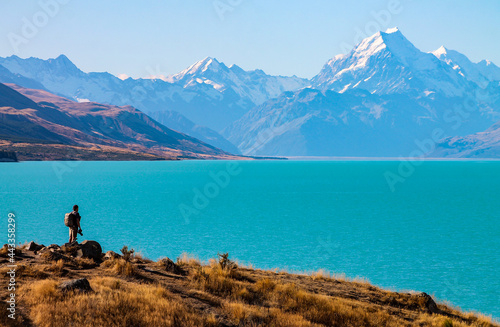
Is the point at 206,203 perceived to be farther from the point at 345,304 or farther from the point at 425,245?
the point at 345,304

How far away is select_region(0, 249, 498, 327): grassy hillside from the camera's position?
15258 millimetres

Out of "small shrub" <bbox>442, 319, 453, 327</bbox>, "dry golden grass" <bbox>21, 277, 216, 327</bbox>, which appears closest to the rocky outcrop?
"dry golden grass" <bbox>21, 277, 216, 327</bbox>

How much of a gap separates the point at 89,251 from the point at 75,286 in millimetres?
6039

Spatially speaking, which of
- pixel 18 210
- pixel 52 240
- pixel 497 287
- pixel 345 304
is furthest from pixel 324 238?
pixel 18 210

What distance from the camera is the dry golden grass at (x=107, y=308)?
14854mm

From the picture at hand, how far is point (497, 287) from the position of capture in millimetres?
33500

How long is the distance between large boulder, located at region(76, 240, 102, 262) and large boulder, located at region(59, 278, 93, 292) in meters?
5.55

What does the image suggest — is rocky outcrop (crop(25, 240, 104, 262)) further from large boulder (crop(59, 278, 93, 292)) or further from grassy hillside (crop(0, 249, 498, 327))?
large boulder (crop(59, 278, 93, 292))

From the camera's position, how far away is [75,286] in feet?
54.3

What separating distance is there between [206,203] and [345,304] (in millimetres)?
→ 72972

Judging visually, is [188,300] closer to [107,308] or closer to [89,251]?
[107,308]

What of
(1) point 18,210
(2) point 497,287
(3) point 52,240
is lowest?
(2) point 497,287

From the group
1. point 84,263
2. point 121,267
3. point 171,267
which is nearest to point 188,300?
point 121,267

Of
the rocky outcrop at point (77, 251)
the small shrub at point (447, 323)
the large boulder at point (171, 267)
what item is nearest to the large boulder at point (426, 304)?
the small shrub at point (447, 323)
